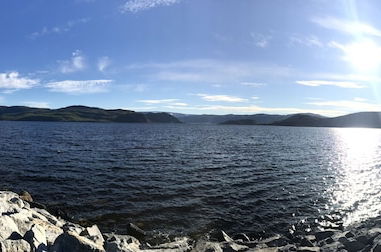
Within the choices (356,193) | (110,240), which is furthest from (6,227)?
(356,193)

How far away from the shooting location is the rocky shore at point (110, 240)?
13.6 m

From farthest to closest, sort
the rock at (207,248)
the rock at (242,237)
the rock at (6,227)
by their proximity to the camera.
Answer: the rock at (242,237), the rock at (207,248), the rock at (6,227)

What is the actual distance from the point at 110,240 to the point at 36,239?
4.38 m

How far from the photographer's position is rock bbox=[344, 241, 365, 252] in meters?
18.3

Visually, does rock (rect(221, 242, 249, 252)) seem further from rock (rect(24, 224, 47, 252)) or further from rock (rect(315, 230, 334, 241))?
rock (rect(24, 224, 47, 252))

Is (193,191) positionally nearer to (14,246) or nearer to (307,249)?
(307,249)

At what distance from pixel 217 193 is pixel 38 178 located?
2132 cm

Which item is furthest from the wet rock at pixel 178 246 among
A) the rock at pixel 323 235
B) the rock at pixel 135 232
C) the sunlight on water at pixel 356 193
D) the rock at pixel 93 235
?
the sunlight on water at pixel 356 193

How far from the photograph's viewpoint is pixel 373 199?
35.6m

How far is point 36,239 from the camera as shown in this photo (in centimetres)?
1403

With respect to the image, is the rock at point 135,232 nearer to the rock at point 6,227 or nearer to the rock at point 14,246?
the rock at point 6,227

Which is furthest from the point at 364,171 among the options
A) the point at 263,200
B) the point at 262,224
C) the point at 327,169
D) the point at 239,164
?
the point at 262,224

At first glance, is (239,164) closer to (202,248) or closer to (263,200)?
(263,200)

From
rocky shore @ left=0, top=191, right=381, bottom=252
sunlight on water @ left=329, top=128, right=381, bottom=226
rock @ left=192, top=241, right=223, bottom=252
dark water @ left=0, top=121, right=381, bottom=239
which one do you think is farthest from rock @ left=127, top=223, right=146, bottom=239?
sunlight on water @ left=329, top=128, right=381, bottom=226
